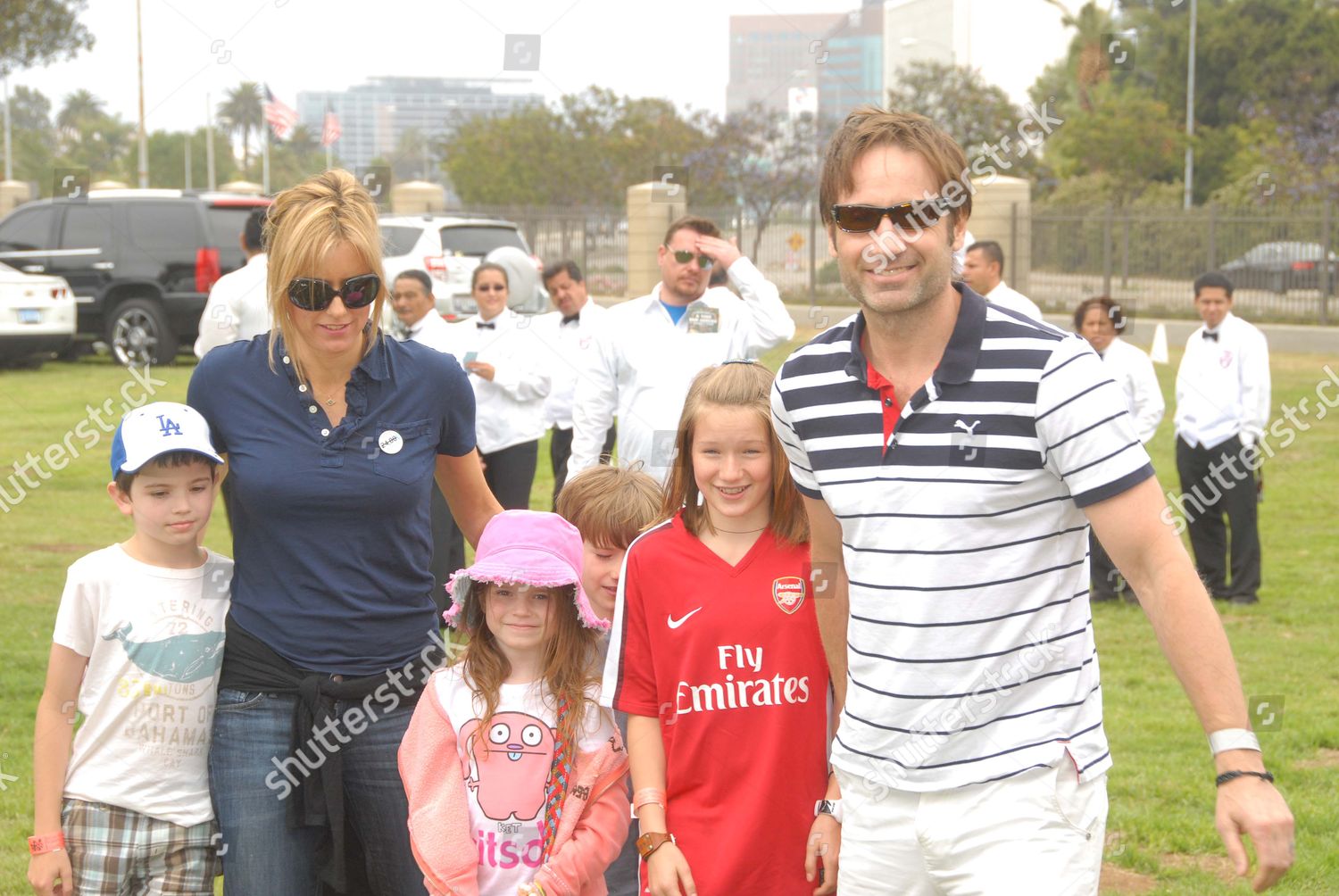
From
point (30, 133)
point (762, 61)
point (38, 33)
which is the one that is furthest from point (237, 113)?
point (38, 33)

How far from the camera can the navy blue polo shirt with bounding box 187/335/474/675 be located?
298cm

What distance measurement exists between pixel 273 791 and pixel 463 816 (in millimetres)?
384

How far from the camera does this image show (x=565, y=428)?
1034 centimetres

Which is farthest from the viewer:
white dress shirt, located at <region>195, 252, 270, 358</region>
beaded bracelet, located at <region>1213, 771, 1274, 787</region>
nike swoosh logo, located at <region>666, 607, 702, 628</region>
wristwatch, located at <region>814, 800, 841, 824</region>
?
white dress shirt, located at <region>195, 252, 270, 358</region>

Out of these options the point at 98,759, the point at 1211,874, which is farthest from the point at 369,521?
the point at 1211,874

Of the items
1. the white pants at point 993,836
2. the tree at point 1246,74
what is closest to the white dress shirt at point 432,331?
the white pants at point 993,836

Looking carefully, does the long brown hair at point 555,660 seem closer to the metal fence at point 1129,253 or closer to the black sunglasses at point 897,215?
the black sunglasses at point 897,215

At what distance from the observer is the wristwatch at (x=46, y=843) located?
301cm

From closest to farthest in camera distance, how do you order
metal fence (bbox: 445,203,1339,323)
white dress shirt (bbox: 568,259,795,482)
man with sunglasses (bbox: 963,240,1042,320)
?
white dress shirt (bbox: 568,259,795,482)
man with sunglasses (bbox: 963,240,1042,320)
metal fence (bbox: 445,203,1339,323)

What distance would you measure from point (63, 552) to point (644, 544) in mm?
7920

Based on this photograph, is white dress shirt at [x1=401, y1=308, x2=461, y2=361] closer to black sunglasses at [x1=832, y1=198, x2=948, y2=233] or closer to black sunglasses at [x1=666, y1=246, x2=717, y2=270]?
black sunglasses at [x1=666, y1=246, x2=717, y2=270]

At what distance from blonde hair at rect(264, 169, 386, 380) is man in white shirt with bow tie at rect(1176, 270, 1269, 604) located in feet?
24.2

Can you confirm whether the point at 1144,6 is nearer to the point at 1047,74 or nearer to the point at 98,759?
the point at 1047,74

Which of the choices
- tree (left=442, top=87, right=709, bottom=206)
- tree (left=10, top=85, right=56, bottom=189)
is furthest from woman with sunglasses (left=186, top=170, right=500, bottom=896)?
tree (left=10, top=85, right=56, bottom=189)
